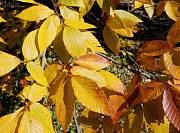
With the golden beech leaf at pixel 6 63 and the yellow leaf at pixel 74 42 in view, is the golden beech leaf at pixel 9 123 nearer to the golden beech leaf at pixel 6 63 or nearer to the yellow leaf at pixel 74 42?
the golden beech leaf at pixel 6 63

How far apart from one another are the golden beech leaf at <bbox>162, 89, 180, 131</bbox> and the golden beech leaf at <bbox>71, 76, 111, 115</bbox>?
6.7 inches

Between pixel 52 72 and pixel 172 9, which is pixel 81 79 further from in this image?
pixel 172 9

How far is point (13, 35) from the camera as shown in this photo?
1.74m

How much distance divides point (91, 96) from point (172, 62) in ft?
0.95

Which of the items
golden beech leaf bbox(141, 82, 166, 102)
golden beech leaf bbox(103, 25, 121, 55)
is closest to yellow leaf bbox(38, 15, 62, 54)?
golden beech leaf bbox(103, 25, 121, 55)

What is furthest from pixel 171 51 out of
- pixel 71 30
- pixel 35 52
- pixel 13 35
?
pixel 13 35

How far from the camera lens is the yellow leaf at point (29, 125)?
21.9 inches

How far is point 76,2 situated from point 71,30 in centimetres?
8

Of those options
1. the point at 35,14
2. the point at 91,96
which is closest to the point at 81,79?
the point at 91,96

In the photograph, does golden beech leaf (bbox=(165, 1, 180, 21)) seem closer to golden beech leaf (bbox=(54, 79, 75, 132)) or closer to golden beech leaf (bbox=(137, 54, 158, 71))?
golden beech leaf (bbox=(137, 54, 158, 71))

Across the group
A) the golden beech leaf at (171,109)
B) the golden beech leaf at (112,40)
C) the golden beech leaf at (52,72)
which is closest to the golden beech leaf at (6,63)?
the golden beech leaf at (52,72)

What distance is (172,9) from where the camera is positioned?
90 cm

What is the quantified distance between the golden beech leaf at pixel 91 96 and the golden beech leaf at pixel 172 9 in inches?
22.2

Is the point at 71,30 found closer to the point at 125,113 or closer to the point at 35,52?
the point at 35,52
